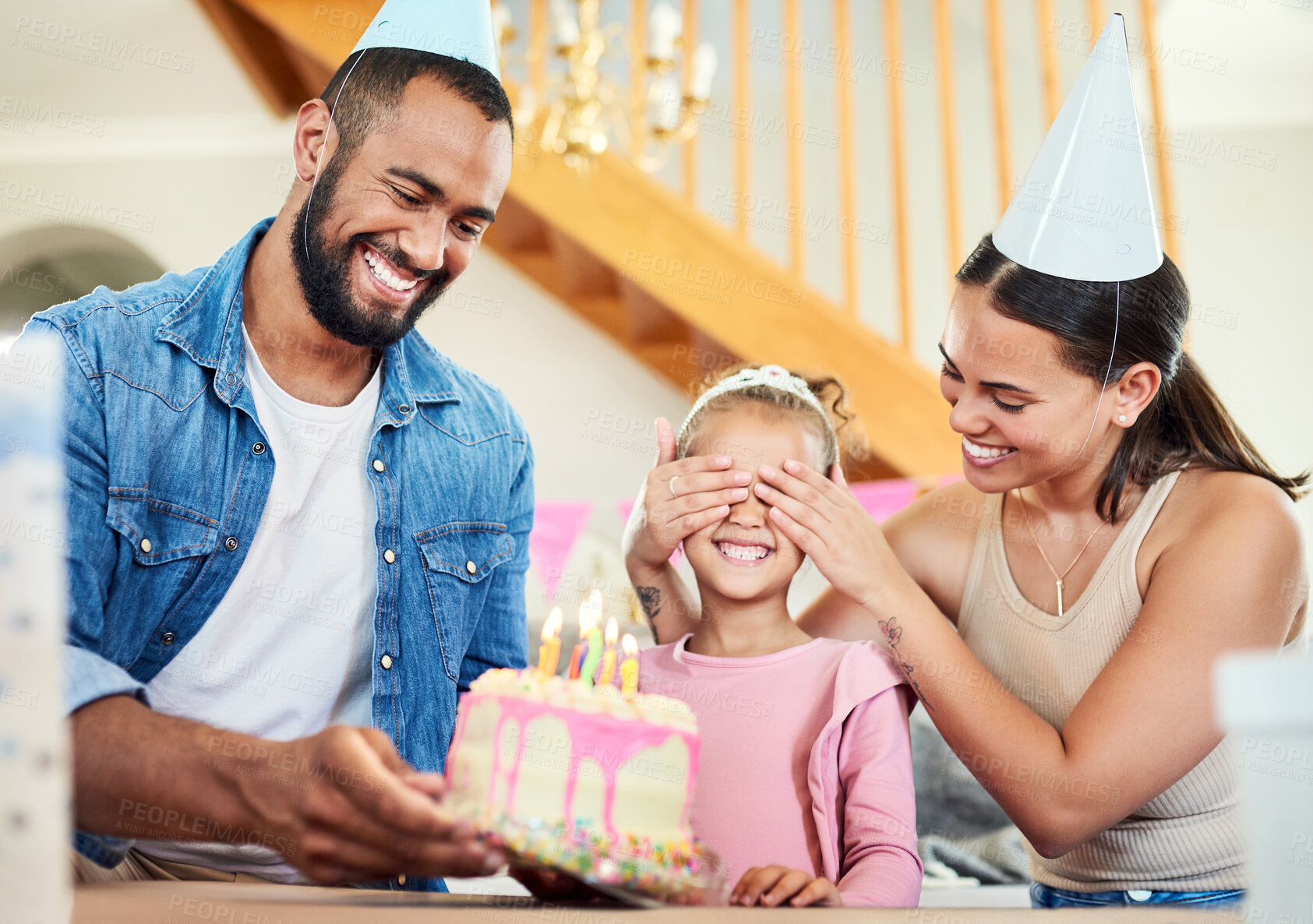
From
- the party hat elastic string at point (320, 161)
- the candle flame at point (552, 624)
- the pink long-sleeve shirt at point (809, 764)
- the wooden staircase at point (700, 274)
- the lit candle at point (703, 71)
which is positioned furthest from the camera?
the wooden staircase at point (700, 274)

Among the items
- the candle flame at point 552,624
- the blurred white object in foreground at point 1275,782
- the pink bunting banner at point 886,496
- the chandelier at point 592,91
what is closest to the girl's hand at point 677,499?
the candle flame at point 552,624

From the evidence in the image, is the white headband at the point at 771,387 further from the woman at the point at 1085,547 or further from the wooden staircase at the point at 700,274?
the wooden staircase at the point at 700,274

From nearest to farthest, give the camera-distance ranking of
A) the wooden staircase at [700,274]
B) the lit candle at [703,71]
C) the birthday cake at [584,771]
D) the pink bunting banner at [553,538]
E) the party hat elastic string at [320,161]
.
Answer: the birthday cake at [584,771], the party hat elastic string at [320,161], the lit candle at [703,71], the pink bunting banner at [553,538], the wooden staircase at [700,274]

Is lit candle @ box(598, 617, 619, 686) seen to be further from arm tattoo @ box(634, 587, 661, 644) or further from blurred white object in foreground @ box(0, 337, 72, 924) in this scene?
blurred white object in foreground @ box(0, 337, 72, 924)

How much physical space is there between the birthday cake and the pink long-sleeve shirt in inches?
8.5

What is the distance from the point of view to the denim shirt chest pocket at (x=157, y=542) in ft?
3.72

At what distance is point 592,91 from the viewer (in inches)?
112

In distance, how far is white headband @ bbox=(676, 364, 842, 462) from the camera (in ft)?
4.56

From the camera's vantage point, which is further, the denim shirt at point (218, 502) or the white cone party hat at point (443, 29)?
the white cone party hat at point (443, 29)

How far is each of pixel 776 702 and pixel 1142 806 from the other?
1.49 feet

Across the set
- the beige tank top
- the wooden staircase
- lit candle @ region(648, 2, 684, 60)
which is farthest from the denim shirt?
the wooden staircase

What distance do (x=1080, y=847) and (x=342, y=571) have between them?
998 millimetres

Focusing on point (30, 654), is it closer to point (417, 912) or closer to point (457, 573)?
point (417, 912)

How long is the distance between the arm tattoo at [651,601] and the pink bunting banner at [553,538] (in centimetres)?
156
